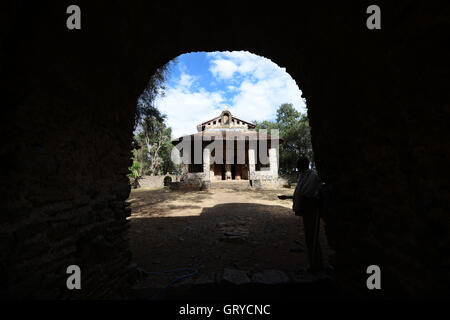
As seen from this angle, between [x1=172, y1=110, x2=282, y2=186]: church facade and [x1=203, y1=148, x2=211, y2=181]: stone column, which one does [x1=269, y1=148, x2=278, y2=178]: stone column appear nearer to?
[x1=172, y1=110, x2=282, y2=186]: church facade

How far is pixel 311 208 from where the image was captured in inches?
123

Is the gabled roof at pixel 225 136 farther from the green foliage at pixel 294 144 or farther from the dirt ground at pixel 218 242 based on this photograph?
the dirt ground at pixel 218 242

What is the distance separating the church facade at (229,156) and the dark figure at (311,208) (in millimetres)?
13012

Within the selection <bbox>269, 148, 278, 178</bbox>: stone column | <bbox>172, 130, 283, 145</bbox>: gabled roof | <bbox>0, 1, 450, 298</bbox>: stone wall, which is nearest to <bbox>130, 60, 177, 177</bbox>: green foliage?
<bbox>172, 130, 283, 145</bbox>: gabled roof

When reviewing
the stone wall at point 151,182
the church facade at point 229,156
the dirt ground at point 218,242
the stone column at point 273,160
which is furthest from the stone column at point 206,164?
the stone wall at point 151,182

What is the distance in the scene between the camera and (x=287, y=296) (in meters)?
2.65

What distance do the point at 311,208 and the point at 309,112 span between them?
1.70m

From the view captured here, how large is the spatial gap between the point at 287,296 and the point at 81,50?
171 inches

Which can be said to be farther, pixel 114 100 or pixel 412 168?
pixel 114 100

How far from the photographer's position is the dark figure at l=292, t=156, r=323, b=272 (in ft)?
10.0

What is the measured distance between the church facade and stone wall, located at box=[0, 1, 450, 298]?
44.1 ft
